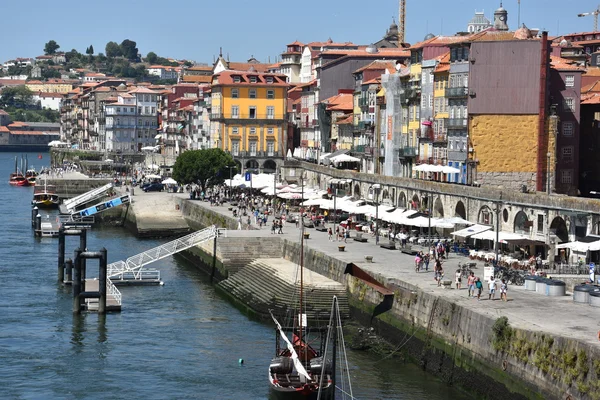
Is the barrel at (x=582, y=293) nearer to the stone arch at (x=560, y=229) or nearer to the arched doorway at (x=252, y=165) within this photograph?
the stone arch at (x=560, y=229)

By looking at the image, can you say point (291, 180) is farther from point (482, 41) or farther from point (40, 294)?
point (40, 294)

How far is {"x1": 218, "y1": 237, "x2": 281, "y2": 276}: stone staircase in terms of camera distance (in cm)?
7425

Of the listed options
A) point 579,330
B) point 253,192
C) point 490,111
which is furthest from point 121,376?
point 253,192

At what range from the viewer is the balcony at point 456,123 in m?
84.2

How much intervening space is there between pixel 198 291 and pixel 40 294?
8957 millimetres

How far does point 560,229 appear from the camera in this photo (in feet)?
204

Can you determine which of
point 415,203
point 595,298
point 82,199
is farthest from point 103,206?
point 595,298

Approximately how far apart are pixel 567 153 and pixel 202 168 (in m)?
50.0

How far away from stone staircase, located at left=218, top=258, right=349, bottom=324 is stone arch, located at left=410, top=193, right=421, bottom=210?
15606 mm

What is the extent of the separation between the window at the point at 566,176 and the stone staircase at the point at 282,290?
23368 mm

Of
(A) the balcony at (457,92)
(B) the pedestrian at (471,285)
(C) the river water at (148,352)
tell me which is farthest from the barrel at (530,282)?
(A) the balcony at (457,92)

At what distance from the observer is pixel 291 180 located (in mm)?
123500

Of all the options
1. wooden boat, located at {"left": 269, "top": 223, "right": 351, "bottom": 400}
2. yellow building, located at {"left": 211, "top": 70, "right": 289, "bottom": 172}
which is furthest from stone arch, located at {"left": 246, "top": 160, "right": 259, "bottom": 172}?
wooden boat, located at {"left": 269, "top": 223, "right": 351, "bottom": 400}

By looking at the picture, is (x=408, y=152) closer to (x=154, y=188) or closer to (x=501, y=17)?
(x=501, y=17)
